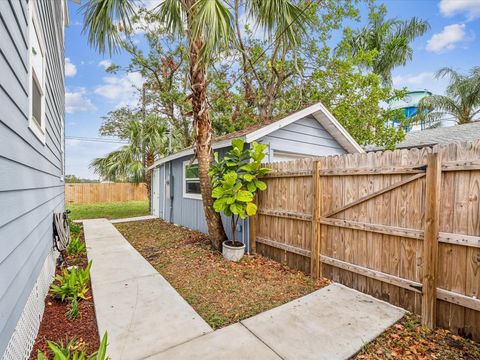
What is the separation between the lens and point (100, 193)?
19.5 metres

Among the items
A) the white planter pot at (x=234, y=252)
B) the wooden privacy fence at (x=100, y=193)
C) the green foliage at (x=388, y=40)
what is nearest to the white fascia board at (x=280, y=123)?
the white planter pot at (x=234, y=252)

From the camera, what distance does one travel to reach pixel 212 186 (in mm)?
5570

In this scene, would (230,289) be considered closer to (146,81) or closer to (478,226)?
(478,226)

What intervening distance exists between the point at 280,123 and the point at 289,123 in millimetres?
322

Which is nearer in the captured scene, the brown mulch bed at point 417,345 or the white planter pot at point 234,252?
the brown mulch bed at point 417,345

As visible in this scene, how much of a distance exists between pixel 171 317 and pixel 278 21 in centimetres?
468

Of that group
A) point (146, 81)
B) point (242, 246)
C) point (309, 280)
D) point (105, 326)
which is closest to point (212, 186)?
point (242, 246)

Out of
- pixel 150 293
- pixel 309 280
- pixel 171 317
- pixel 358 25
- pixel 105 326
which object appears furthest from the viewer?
pixel 358 25

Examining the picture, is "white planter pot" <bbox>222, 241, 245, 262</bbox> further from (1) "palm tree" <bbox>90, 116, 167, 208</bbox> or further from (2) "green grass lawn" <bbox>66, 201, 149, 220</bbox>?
(2) "green grass lawn" <bbox>66, 201, 149, 220</bbox>

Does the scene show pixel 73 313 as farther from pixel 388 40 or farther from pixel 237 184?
pixel 388 40

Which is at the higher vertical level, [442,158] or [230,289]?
[442,158]

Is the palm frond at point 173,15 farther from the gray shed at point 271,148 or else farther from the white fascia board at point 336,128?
the white fascia board at point 336,128

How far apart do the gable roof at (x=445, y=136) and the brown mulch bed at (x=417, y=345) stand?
30.1 ft

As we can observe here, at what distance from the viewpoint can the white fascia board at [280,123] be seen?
5.21 metres
